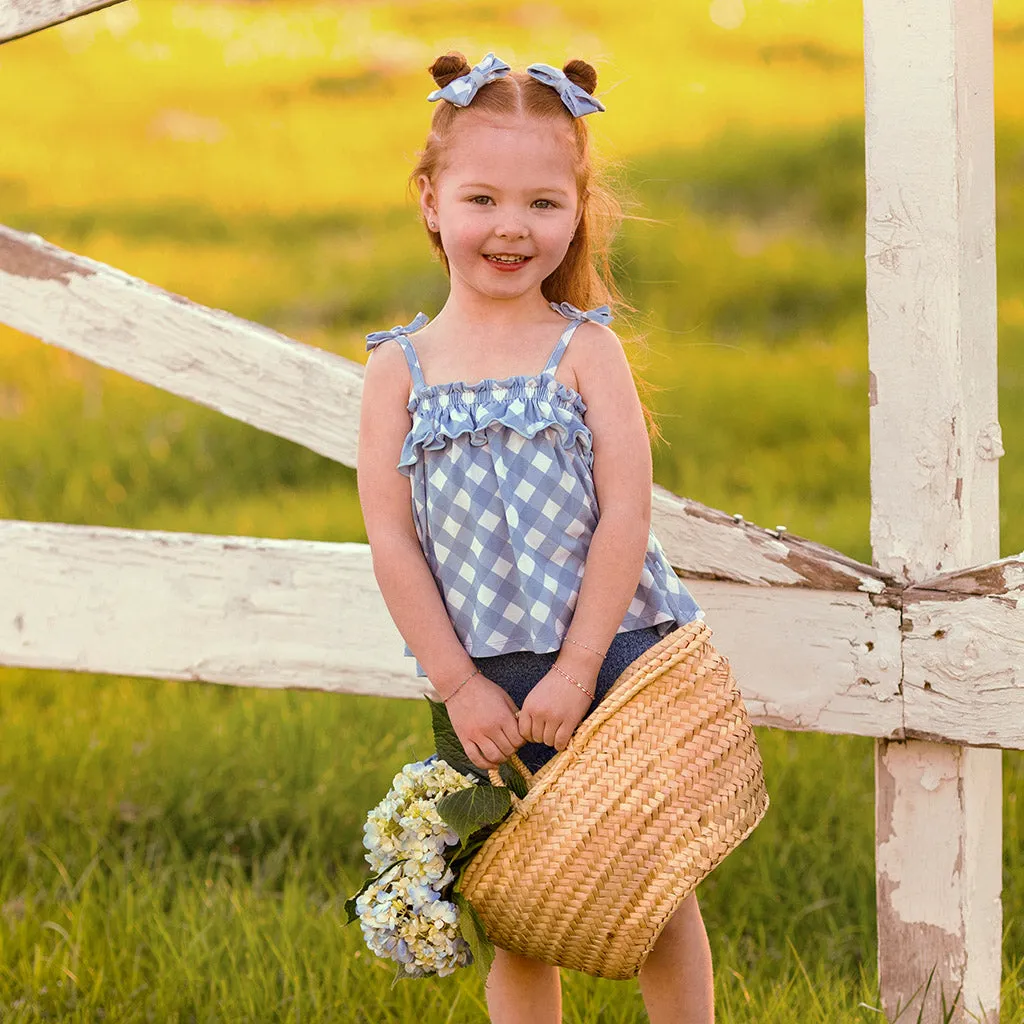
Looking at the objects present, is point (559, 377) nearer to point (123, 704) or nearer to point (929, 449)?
point (929, 449)

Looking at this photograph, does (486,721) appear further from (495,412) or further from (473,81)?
(473,81)

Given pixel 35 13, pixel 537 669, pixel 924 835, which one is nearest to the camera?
pixel 537 669

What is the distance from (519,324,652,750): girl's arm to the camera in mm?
1831

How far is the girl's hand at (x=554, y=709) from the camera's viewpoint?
183 cm

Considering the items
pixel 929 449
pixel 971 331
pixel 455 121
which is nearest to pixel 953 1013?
pixel 929 449

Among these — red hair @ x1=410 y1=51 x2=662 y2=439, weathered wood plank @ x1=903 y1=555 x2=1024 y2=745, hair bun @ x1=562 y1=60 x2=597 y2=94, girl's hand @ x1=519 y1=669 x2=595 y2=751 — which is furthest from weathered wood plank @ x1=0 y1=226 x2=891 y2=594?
hair bun @ x1=562 y1=60 x2=597 y2=94

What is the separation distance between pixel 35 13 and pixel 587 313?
110cm

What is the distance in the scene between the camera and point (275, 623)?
8.32ft

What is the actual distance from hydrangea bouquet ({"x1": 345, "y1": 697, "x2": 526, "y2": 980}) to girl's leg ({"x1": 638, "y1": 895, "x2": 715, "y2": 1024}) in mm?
253

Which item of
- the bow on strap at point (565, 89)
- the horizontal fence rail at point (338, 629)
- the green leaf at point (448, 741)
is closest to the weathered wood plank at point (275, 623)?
the horizontal fence rail at point (338, 629)

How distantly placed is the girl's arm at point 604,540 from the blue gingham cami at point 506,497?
0.9 inches

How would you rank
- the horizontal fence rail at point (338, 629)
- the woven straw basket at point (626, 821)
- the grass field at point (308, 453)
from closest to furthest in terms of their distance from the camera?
the woven straw basket at point (626, 821), the horizontal fence rail at point (338, 629), the grass field at point (308, 453)

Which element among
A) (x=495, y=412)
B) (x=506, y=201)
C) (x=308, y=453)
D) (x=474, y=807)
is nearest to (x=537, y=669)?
(x=474, y=807)

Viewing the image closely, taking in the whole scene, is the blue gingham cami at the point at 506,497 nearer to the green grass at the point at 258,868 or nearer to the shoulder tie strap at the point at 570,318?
the shoulder tie strap at the point at 570,318
